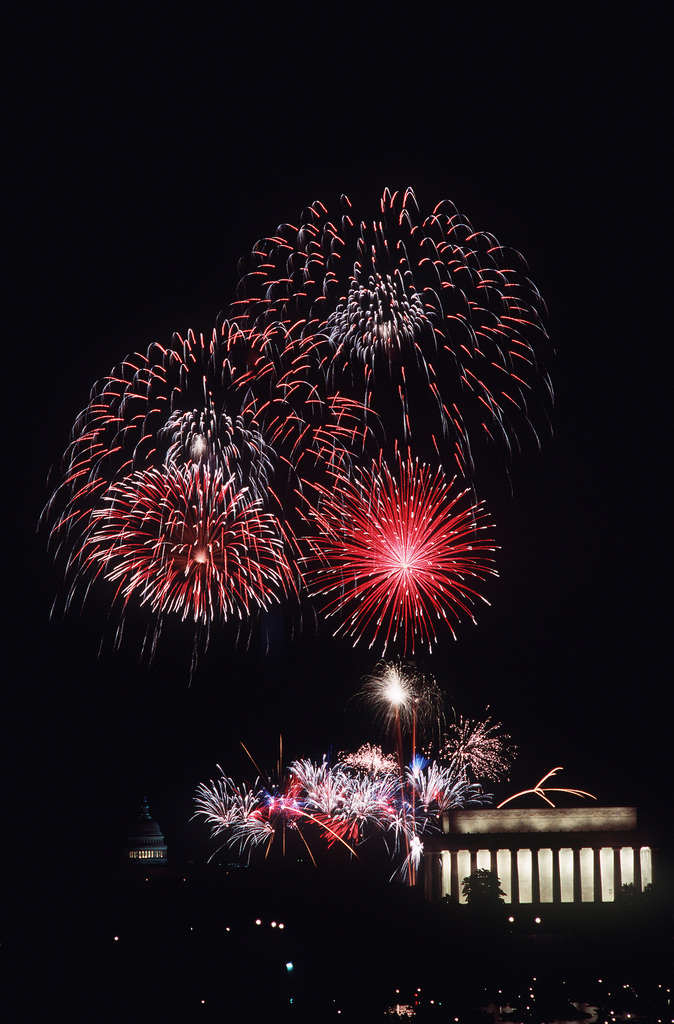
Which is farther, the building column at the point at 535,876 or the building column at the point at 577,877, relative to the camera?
the building column at the point at 577,877

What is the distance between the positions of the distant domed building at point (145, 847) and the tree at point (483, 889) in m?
26.6

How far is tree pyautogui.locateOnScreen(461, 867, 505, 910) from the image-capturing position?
64000 millimetres

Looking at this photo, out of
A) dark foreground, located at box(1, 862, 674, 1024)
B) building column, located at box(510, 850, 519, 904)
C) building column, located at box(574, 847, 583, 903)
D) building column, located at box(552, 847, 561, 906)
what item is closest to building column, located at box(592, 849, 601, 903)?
building column, located at box(574, 847, 583, 903)

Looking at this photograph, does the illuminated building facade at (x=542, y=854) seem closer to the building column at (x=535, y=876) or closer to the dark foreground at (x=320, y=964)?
the building column at (x=535, y=876)

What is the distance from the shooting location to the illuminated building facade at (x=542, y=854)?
240 ft

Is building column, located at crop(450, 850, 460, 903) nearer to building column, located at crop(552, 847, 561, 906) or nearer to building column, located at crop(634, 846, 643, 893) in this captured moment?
building column, located at crop(552, 847, 561, 906)

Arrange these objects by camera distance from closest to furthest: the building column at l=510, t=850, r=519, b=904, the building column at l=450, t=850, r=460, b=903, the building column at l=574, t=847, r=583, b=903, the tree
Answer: the tree, the building column at l=450, t=850, r=460, b=903, the building column at l=574, t=847, r=583, b=903, the building column at l=510, t=850, r=519, b=904

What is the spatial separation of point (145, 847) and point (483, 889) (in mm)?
30168

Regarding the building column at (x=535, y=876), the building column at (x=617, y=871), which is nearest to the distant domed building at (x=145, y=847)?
the building column at (x=535, y=876)

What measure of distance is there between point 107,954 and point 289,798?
93.4 ft

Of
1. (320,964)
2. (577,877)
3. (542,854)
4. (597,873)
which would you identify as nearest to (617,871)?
(597,873)

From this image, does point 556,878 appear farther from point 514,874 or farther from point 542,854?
point 514,874

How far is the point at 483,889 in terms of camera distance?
66.2 metres

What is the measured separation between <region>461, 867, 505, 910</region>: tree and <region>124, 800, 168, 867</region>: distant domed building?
26647 millimetres
